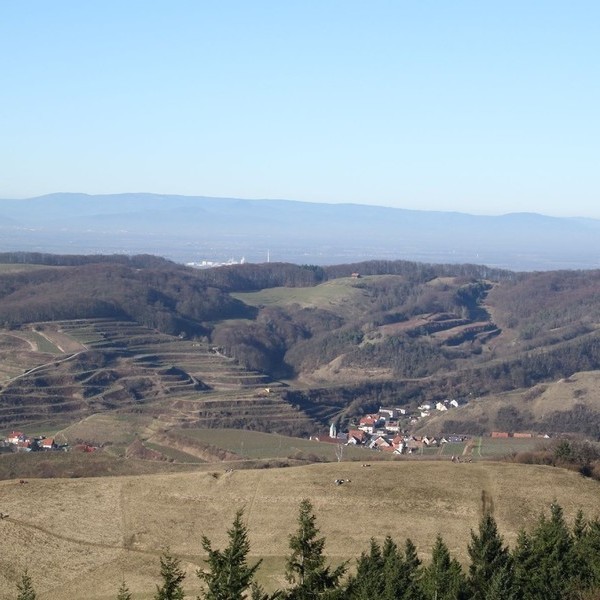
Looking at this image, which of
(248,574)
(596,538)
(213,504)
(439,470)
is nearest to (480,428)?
(439,470)

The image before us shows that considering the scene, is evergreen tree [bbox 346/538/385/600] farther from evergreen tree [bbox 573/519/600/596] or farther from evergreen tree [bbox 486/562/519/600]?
evergreen tree [bbox 573/519/600/596]

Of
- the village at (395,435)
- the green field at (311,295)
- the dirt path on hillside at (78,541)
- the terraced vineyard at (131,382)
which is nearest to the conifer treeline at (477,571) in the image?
the dirt path on hillside at (78,541)

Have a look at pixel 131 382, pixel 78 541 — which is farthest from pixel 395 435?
pixel 78 541

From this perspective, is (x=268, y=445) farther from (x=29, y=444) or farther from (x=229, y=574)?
(x=229, y=574)

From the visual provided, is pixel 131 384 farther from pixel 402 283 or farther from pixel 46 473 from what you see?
pixel 402 283

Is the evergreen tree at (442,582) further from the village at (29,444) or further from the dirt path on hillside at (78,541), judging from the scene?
the village at (29,444)

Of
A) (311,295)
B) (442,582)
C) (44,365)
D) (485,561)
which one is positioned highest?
(311,295)

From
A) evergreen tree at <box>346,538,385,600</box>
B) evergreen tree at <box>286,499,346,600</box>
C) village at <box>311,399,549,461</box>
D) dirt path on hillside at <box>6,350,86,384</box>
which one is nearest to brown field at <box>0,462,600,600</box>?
evergreen tree at <box>346,538,385,600</box>
